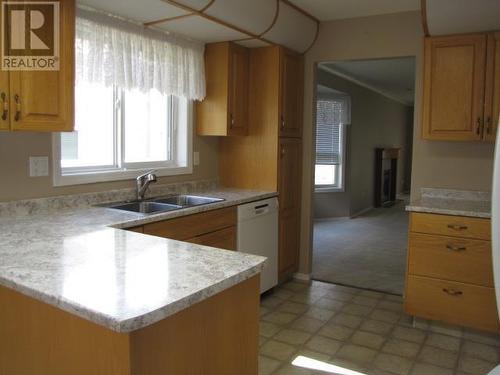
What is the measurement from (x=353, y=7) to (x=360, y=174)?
5055 mm

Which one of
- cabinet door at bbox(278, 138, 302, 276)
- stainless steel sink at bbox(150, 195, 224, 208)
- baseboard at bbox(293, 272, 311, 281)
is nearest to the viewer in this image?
stainless steel sink at bbox(150, 195, 224, 208)

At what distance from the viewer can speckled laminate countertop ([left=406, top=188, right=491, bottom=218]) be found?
299 cm

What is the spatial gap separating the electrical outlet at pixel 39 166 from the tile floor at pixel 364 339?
170 cm

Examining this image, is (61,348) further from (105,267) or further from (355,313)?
(355,313)

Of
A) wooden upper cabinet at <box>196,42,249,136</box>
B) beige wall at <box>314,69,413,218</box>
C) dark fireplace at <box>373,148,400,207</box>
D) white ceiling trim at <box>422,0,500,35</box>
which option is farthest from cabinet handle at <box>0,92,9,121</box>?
dark fireplace at <box>373,148,400,207</box>

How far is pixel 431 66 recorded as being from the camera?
3250mm

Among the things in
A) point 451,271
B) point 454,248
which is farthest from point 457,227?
point 451,271

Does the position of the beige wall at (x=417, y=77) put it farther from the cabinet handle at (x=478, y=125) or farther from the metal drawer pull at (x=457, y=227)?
the metal drawer pull at (x=457, y=227)

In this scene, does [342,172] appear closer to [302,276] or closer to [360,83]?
[360,83]

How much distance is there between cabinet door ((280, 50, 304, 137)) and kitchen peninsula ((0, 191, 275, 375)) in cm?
228

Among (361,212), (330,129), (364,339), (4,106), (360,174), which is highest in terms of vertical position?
(330,129)

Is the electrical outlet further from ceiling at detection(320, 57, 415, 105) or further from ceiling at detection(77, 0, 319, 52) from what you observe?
ceiling at detection(320, 57, 415, 105)

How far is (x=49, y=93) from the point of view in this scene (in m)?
2.21

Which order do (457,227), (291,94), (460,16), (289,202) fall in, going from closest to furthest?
1. (460,16)
2. (457,227)
3. (291,94)
4. (289,202)
